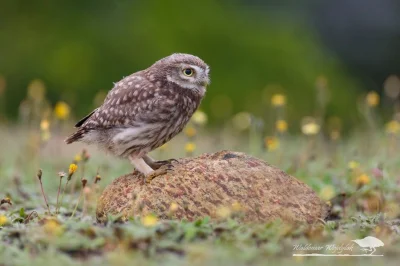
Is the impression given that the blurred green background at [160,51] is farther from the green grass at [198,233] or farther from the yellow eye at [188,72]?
→ the yellow eye at [188,72]

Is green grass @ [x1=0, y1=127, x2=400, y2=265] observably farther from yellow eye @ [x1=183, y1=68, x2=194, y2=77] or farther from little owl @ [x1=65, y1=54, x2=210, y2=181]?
yellow eye @ [x1=183, y1=68, x2=194, y2=77]

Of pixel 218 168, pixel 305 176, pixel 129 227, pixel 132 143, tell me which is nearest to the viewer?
pixel 129 227

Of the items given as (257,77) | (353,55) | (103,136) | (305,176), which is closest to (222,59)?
(257,77)

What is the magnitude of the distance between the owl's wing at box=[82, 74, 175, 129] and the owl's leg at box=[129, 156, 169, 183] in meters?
0.28

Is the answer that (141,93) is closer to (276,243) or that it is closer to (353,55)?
(276,243)

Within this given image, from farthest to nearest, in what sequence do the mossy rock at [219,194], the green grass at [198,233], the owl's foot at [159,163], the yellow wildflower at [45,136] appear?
1. the yellow wildflower at [45,136]
2. the owl's foot at [159,163]
3. the mossy rock at [219,194]
4. the green grass at [198,233]

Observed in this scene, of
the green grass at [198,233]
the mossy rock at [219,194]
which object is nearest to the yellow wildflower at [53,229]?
the green grass at [198,233]

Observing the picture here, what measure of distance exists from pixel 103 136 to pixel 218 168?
1.12 m

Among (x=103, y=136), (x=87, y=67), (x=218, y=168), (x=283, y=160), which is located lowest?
(x=218, y=168)

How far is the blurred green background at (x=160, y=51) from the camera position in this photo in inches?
567

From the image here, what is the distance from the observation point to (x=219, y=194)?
557 cm

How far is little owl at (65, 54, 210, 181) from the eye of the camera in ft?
20.0

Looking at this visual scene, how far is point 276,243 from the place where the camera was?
190 inches

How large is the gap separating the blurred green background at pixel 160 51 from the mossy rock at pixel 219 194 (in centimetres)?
789
